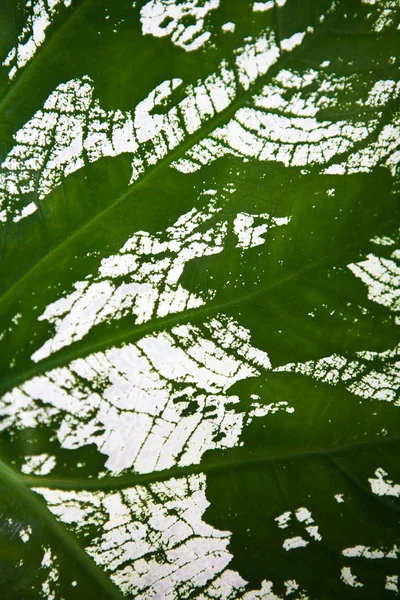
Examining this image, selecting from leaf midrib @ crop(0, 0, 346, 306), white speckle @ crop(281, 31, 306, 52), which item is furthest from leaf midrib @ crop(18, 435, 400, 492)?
white speckle @ crop(281, 31, 306, 52)

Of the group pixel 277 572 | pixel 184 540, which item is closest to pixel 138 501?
pixel 184 540

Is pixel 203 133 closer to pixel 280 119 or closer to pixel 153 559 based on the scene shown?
pixel 280 119

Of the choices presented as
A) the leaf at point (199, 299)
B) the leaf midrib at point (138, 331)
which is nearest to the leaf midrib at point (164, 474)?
the leaf at point (199, 299)

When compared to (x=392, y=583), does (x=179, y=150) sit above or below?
above

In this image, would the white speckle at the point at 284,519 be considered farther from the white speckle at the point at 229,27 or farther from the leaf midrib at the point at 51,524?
the white speckle at the point at 229,27

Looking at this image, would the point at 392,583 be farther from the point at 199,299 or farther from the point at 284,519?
the point at 199,299

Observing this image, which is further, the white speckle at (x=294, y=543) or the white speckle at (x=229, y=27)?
the white speckle at (x=294, y=543)

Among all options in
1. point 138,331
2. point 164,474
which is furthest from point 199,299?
point 164,474

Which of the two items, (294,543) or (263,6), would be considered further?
(294,543)
